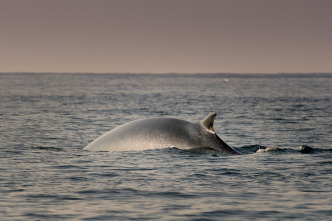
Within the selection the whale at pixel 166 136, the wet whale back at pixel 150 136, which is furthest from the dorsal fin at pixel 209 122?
the wet whale back at pixel 150 136

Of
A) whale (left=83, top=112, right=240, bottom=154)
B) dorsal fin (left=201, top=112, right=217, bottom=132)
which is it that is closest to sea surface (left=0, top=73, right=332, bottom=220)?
whale (left=83, top=112, right=240, bottom=154)

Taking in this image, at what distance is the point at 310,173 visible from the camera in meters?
13.7

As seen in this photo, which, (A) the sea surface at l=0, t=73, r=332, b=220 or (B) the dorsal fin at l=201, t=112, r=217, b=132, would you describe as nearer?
(A) the sea surface at l=0, t=73, r=332, b=220

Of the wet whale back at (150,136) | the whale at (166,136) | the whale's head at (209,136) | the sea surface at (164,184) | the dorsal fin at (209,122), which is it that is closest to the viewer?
the sea surface at (164,184)

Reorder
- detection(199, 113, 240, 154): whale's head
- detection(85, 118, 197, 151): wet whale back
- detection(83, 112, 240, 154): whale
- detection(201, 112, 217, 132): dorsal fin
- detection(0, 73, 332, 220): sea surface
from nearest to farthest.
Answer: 1. detection(0, 73, 332, 220): sea surface
2. detection(201, 112, 217, 132): dorsal fin
3. detection(199, 113, 240, 154): whale's head
4. detection(83, 112, 240, 154): whale
5. detection(85, 118, 197, 151): wet whale back

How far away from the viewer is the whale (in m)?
14.8

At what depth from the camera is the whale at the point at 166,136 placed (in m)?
14.8

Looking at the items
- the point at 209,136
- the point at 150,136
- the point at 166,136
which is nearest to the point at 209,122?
the point at 209,136

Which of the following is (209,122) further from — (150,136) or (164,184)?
(164,184)

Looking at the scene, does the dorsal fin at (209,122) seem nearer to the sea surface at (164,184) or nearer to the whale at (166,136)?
the whale at (166,136)

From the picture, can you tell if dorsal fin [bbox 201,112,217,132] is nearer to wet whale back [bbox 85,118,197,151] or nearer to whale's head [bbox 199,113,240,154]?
whale's head [bbox 199,113,240,154]

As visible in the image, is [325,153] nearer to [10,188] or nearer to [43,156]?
[43,156]

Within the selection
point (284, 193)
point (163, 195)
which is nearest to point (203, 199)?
point (163, 195)

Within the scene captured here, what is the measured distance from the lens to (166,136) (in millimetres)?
15000
